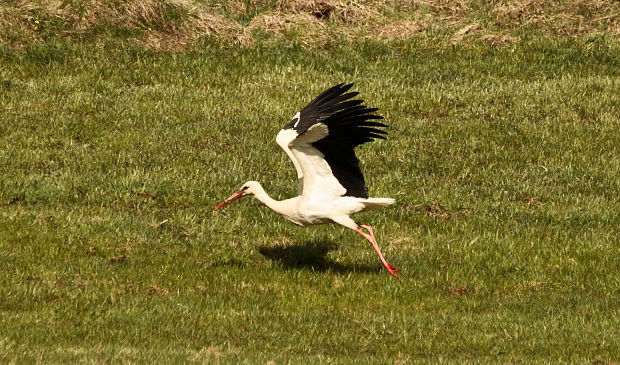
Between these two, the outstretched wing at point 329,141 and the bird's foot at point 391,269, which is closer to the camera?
the outstretched wing at point 329,141

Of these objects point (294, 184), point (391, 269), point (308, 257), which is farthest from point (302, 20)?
point (391, 269)

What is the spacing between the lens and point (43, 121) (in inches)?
580

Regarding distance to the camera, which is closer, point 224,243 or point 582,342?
point 582,342

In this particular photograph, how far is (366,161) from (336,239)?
2688 mm

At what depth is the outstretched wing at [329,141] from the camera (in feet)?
31.1

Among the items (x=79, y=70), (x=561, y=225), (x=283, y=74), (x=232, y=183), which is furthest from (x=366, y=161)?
(x=79, y=70)

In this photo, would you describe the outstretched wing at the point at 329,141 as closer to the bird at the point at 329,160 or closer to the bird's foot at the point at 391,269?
the bird at the point at 329,160

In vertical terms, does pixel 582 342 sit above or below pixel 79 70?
above

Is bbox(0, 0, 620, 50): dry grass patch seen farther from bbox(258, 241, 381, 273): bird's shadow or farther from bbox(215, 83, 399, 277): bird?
bbox(215, 83, 399, 277): bird

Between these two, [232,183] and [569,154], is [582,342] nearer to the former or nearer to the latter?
[232,183]

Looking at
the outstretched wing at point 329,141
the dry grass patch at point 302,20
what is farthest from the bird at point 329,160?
the dry grass patch at point 302,20

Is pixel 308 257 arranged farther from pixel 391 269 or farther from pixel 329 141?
pixel 329 141

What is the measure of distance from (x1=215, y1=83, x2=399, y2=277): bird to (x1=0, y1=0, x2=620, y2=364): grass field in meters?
0.57

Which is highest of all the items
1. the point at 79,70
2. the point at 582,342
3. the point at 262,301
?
the point at 582,342
